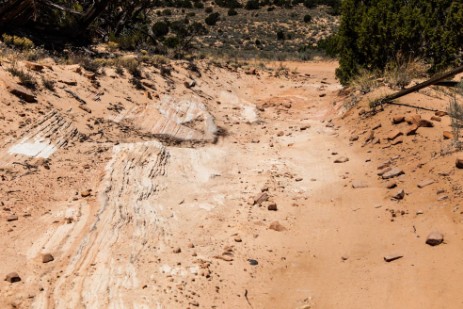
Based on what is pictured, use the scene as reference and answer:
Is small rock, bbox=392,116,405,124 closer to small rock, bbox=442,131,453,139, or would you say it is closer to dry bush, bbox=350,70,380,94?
small rock, bbox=442,131,453,139

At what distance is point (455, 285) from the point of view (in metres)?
3.97

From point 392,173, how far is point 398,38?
18.9ft

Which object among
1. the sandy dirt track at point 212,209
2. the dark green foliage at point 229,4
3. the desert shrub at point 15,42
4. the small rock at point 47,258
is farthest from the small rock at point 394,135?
the dark green foliage at point 229,4

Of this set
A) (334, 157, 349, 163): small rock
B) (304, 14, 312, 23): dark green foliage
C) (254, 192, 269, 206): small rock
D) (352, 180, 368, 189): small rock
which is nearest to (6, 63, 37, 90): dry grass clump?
(254, 192, 269, 206): small rock

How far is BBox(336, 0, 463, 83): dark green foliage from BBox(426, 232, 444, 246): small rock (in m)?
7.02

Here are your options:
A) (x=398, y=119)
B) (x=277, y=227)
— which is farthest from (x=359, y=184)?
(x=398, y=119)

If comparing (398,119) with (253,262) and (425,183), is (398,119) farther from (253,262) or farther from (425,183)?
(253,262)

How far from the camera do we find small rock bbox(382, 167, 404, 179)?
6.30 metres

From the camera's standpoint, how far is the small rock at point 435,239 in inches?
181

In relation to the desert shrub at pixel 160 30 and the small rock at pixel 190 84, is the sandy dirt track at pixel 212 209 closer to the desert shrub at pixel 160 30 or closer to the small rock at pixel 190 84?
the small rock at pixel 190 84

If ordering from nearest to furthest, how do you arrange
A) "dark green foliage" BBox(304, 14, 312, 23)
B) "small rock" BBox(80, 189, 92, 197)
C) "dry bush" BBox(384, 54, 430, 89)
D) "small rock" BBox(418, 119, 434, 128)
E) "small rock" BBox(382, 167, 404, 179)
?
"small rock" BBox(80, 189, 92, 197) < "small rock" BBox(382, 167, 404, 179) < "small rock" BBox(418, 119, 434, 128) < "dry bush" BBox(384, 54, 430, 89) < "dark green foliage" BBox(304, 14, 312, 23)

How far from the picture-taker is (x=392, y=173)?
634 centimetres

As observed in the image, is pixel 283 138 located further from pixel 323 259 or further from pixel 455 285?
pixel 455 285

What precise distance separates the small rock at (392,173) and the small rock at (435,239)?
1.76 meters
